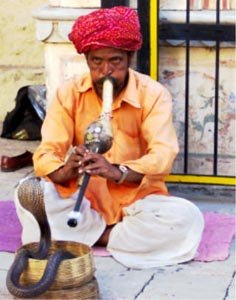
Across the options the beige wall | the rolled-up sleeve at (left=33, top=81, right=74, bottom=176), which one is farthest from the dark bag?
the rolled-up sleeve at (left=33, top=81, right=74, bottom=176)

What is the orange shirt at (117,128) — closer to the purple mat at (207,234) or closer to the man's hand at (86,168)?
the man's hand at (86,168)

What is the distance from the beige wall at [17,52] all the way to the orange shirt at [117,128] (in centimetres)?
242

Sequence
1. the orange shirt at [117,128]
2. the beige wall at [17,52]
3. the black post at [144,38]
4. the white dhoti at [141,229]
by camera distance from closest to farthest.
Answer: the white dhoti at [141,229] < the orange shirt at [117,128] < the black post at [144,38] < the beige wall at [17,52]

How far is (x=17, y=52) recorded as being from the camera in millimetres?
7500

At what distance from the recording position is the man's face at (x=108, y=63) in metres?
4.79

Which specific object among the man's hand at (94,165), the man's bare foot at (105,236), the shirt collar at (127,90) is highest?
the shirt collar at (127,90)

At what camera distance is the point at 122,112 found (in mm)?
5047

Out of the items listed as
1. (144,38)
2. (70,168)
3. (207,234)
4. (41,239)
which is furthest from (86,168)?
(144,38)

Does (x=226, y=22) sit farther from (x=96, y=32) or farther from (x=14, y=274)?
(x=14, y=274)

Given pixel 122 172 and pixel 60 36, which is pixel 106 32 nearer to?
pixel 122 172

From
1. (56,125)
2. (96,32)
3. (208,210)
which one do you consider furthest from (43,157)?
(208,210)

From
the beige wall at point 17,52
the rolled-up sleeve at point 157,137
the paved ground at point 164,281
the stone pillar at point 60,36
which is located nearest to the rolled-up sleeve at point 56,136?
the rolled-up sleeve at point 157,137

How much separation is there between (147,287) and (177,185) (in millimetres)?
1383

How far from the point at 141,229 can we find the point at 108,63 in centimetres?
73
